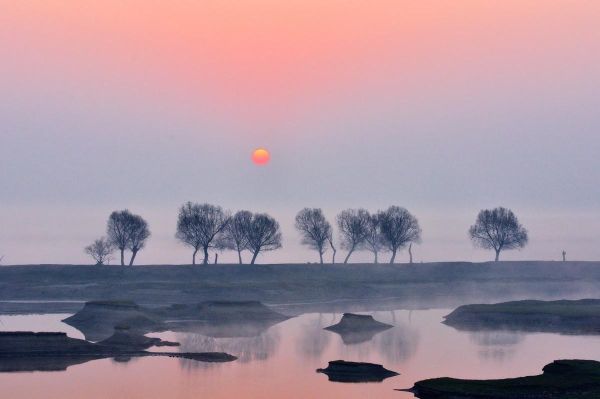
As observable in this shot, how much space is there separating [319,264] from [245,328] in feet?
255

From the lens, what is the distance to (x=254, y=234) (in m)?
196

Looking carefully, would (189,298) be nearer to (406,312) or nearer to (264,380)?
(406,312)

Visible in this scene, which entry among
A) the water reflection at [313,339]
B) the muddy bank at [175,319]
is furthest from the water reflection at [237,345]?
the muddy bank at [175,319]

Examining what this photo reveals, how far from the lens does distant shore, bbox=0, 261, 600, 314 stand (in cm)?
16062

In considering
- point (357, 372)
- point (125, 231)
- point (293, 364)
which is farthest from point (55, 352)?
point (125, 231)

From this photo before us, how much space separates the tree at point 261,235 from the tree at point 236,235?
80 centimetres

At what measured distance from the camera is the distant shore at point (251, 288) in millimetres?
160625

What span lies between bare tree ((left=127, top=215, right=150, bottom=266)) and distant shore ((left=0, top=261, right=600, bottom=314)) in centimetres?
698

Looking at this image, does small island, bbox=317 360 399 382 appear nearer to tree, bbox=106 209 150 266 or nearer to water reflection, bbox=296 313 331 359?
water reflection, bbox=296 313 331 359

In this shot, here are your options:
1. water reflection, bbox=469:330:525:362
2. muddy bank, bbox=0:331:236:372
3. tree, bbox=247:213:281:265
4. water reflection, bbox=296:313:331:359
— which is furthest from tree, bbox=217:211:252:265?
muddy bank, bbox=0:331:236:372

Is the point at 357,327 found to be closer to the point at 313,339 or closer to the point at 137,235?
the point at 313,339

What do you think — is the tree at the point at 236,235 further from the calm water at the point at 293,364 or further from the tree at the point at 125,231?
the calm water at the point at 293,364

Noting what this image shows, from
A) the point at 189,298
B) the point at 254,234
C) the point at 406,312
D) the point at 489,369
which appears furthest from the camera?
the point at 254,234

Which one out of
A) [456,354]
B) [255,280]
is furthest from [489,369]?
[255,280]
